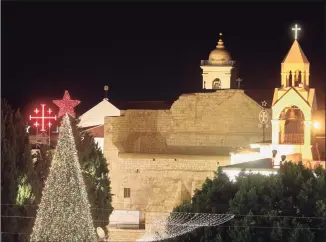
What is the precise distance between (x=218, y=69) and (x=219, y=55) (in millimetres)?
543

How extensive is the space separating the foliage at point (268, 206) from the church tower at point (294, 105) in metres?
5.64

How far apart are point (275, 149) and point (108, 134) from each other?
25.6ft

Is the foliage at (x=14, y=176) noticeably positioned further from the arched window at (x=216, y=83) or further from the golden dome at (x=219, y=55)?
the arched window at (x=216, y=83)

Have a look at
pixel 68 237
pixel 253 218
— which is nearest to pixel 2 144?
pixel 68 237

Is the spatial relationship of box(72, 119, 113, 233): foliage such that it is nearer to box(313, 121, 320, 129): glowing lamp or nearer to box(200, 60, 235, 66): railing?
box(313, 121, 320, 129): glowing lamp

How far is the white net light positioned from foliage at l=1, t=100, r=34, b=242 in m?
3.67

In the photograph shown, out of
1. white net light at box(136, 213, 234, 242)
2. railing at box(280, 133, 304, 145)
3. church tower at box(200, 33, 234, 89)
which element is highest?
church tower at box(200, 33, 234, 89)

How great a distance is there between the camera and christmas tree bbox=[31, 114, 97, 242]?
3731cm

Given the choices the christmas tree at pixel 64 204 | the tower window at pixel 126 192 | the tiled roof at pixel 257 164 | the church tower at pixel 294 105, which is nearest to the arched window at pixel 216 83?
the tower window at pixel 126 192

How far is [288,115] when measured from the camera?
48.6 m

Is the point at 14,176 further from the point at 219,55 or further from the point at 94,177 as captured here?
the point at 219,55

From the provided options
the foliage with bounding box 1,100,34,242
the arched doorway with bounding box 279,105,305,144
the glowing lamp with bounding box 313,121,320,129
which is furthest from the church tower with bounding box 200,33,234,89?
the foliage with bounding box 1,100,34,242

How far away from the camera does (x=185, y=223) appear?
4019cm

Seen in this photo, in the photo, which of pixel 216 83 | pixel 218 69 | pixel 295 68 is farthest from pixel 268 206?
pixel 216 83
